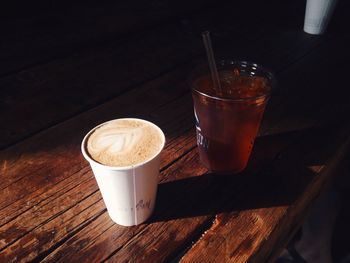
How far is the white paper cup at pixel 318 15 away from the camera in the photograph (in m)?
1.69

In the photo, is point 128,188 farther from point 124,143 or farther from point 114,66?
point 114,66

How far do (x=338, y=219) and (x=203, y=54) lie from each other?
3.35 feet

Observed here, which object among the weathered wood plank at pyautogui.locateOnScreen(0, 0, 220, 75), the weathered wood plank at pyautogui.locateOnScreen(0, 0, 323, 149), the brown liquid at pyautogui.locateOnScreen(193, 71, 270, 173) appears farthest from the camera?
the weathered wood plank at pyautogui.locateOnScreen(0, 0, 220, 75)

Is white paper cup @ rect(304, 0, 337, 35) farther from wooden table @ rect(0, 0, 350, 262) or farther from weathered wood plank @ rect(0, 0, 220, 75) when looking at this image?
weathered wood plank @ rect(0, 0, 220, 75)

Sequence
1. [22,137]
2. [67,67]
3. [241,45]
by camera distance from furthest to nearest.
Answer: [241,45], [67,67], [22,137]

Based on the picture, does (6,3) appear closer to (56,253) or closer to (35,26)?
(35,26)

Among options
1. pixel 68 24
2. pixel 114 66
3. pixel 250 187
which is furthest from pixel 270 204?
pixel 68 24

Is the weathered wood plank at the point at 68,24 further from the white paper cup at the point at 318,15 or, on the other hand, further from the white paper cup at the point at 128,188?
the white paper cup at the point at 128,188

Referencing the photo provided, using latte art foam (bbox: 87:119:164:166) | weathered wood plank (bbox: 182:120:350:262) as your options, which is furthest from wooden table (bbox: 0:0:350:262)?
latte art foam (bbox: 87:119:164:166)

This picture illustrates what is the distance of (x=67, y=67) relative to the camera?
135 cm

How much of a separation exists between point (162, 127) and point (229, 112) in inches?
12.6

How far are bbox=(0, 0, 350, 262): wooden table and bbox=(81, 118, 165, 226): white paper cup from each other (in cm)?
4

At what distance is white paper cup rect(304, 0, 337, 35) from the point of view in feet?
5.55

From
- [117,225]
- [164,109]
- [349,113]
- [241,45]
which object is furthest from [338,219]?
[117,225]
